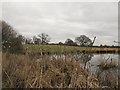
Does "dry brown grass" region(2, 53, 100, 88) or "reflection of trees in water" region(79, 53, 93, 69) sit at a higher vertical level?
"reflection of trees in water" region(79, 53, 93, 69)

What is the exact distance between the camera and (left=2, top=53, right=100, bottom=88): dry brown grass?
4.74 meters

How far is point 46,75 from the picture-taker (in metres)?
4.89

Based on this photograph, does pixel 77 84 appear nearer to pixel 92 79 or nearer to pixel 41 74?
pixel 92 79

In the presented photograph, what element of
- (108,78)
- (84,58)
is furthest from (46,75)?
(108,78)

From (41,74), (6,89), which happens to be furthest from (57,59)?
(6,89)

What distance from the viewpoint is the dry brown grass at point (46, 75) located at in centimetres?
474

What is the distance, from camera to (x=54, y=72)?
198 inches

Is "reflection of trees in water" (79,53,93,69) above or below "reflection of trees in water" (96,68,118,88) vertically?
above

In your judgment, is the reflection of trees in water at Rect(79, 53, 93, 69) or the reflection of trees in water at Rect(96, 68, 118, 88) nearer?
the reflection of trees in water at Rect(96, 68, 118, 88)

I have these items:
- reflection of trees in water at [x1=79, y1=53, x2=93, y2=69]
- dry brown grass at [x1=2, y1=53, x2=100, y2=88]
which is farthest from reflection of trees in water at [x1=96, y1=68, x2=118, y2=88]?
reflection of trees in water at [x1=79, y1=53, x2=93, y2=69]

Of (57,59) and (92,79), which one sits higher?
(57,59)

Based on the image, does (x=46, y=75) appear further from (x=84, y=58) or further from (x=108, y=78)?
(x=108, y=78)

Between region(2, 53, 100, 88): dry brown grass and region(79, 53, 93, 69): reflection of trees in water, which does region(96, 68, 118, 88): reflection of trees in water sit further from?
region(79, 53, 93, 69): reflection of trees in water

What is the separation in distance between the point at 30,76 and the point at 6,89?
1.84 feet
